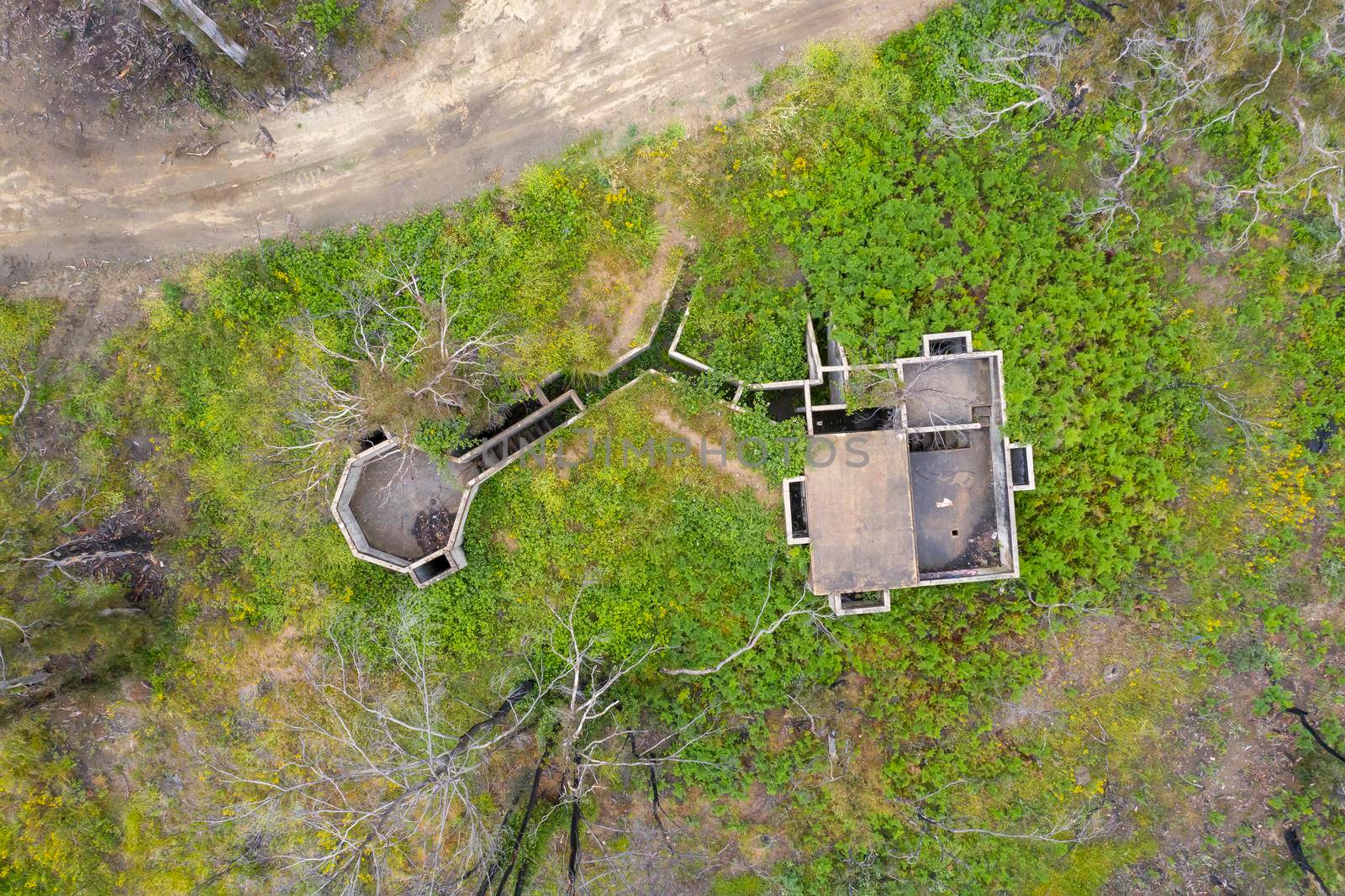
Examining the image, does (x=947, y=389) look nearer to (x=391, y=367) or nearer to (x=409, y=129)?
(x=391, y=367)

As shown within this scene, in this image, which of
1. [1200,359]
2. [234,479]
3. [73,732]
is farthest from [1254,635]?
[73,732]

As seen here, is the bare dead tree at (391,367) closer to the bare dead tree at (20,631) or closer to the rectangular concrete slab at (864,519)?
the bare dead tree at (20,631)

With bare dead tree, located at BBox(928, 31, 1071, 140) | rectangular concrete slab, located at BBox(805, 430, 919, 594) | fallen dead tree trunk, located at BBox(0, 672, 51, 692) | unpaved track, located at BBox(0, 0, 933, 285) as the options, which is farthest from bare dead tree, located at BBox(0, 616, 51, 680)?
bare dead tree, located at BBox(928, 31, 1071, 140)

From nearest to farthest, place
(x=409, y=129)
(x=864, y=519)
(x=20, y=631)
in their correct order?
(x=864, y=519) < (x=20, y=631) < (x=409, y=129)

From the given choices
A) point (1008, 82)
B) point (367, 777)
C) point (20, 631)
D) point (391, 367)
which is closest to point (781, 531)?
point (391, 367)

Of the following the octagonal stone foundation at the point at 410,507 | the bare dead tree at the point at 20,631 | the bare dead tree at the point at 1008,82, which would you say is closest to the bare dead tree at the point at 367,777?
the octagonal stone foundation at the point at 410,507

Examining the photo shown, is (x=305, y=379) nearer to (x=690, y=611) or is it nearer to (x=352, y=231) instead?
(x=352, y=231)
